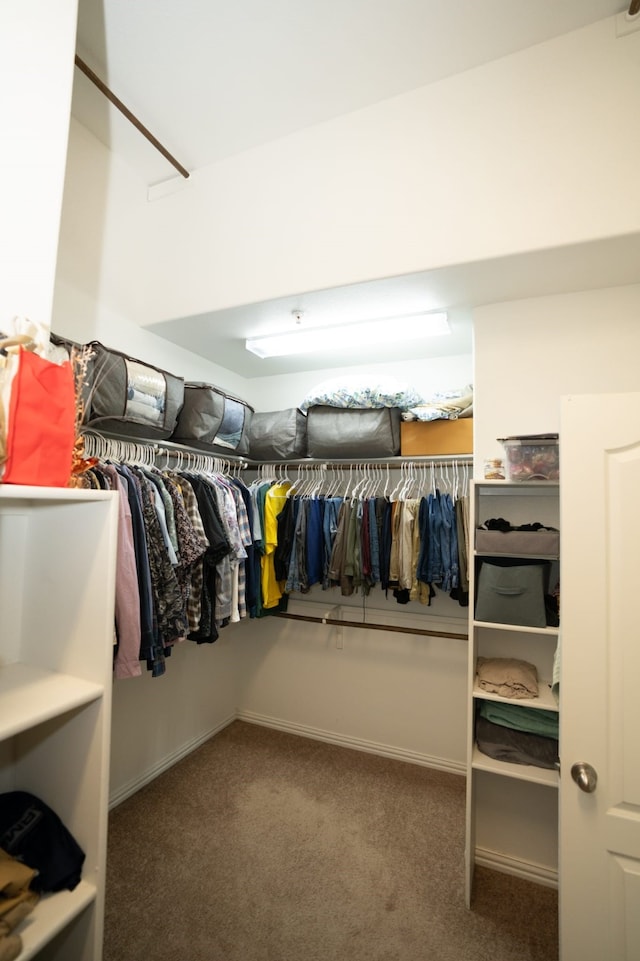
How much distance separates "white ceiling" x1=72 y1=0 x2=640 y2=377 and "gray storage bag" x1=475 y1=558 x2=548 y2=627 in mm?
1293

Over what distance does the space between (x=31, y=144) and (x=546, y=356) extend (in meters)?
2.12

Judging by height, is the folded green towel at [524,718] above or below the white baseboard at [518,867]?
above

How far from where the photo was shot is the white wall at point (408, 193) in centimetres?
153

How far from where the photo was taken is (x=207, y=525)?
220cm

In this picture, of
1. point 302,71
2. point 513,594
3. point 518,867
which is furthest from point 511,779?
point 302,71

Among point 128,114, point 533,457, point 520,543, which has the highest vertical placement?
point 128,114

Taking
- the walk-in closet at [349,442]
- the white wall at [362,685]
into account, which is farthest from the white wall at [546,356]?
the white wall at [362,685]

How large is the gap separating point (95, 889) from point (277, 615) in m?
2.02

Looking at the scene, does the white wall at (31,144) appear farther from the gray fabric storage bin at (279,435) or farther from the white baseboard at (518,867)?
the white baseboard at (518,867)

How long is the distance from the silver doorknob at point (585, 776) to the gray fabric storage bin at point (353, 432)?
5.57 feet

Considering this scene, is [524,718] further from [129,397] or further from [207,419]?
[129,397]

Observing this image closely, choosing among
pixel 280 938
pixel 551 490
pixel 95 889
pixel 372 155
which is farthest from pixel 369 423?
pixel 280 938

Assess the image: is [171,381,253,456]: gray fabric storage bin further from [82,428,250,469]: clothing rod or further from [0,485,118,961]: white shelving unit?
[0,485,118,961]: white shelving unit

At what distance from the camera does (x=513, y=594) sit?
5.75 ft
